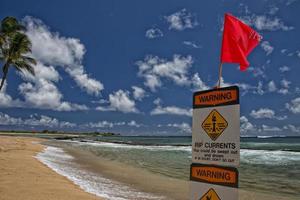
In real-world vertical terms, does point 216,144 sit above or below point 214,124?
below

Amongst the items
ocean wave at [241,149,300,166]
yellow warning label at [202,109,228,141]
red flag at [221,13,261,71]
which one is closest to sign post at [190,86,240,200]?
yellow warning label at [202,109,228,141]

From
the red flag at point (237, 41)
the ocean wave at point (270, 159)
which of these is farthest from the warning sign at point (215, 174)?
the ocean wave at point (270, 159)

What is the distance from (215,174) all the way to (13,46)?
29.3 meters

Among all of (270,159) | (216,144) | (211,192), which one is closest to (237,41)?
(216,144)

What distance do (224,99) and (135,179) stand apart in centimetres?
1128

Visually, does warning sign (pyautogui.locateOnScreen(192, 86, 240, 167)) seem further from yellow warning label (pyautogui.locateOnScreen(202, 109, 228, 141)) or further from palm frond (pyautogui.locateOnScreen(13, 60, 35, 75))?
palm frond (pyautogui.locateOnScreen(13, 60, 35, 75))

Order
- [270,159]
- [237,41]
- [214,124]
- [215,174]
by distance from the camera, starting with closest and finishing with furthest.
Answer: [215,174], [214,124], [237,41], [270,159]

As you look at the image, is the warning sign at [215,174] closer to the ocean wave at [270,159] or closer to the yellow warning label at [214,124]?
the yellow warning label at [214,124]

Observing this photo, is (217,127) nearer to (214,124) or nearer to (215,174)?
(214,124)

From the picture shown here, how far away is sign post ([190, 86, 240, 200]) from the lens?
4.38 meters

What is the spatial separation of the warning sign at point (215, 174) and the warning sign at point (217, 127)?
7 cm

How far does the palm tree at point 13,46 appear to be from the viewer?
28672mm

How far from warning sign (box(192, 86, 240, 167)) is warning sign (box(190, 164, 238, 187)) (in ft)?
0.24

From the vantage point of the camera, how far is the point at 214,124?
4.74m
